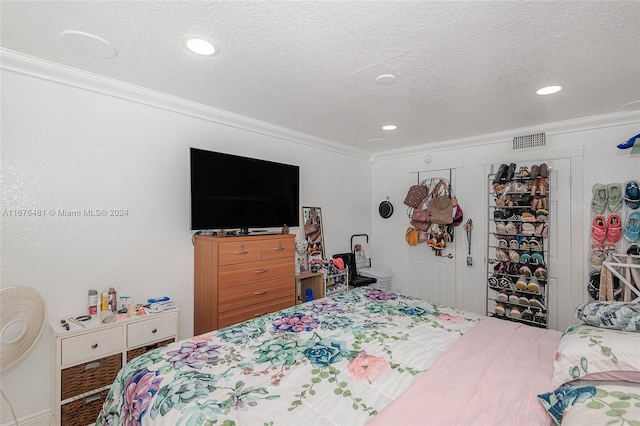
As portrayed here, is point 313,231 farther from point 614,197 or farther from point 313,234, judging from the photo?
point 614,197

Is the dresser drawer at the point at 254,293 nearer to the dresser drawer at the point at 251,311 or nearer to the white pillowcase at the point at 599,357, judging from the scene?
the dresser drawer at the point at 251,311

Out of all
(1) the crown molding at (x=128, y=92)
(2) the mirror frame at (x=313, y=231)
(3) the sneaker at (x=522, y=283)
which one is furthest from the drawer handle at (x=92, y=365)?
(3) the sneaker at (x=522, y=283)

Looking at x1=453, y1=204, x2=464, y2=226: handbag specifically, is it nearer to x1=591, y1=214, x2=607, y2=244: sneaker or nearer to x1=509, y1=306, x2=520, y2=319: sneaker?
x1=509, y1=306, x2=520, y2=319: sneaker

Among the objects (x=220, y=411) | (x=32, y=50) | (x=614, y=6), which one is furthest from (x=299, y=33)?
(x=220, y=411)

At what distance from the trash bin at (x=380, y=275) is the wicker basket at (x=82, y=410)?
3.22 m

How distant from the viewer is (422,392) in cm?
118

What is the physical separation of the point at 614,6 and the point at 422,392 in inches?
77.0

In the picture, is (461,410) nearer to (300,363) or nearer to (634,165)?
(300,363)

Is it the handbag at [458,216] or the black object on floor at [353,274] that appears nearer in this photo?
the handbag at [458,216]

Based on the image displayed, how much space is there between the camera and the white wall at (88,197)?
74.9 inches

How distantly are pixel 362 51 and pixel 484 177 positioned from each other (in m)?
2.63

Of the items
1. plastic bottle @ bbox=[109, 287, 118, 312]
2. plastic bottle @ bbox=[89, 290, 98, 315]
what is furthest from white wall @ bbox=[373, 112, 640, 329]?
plastic bottle @ bbox=[89, 290, 98, 315]

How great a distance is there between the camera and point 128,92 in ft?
7.48

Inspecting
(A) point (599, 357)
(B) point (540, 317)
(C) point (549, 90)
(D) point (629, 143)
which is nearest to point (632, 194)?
(D) point (629, 143)
